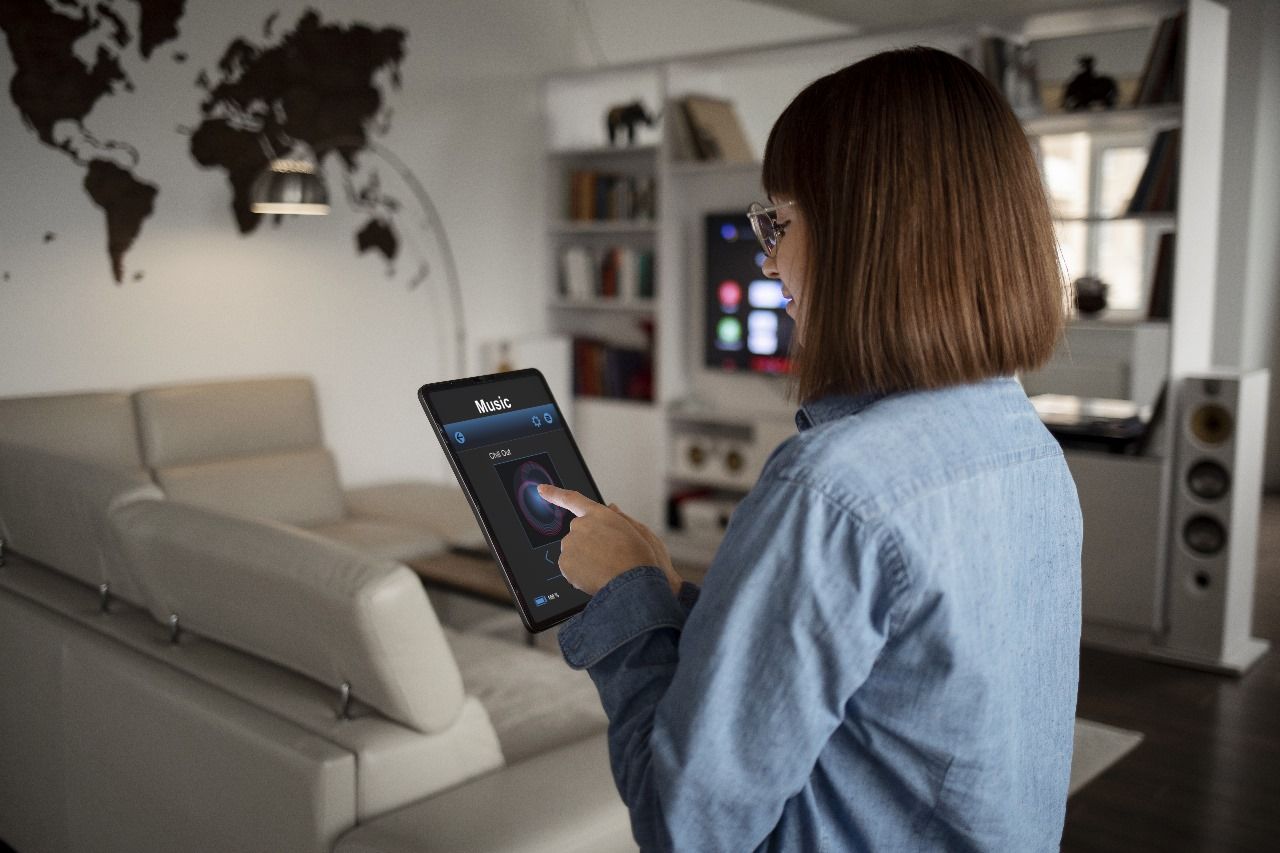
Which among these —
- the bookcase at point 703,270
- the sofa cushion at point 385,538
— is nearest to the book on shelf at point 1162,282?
the bookcase at point 703,270

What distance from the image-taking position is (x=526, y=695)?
2.60 meters

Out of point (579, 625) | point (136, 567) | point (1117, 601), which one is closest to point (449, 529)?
point (136, 567)

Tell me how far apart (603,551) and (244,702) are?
3.80 ft

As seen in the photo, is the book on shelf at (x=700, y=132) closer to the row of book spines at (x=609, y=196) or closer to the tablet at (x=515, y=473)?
the row of book spines at (x=609, y=196)

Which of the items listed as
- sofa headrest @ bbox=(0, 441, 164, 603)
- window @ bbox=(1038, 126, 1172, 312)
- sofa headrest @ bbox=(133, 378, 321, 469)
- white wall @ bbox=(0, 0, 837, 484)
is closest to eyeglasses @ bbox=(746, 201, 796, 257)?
sofa headrest @ bbox=(0, 441, 164, 603)

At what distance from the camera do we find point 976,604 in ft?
2.67

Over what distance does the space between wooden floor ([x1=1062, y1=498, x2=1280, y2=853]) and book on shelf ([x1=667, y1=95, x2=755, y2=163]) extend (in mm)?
2622

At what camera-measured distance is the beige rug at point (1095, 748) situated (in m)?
3.09

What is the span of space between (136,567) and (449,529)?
2.06 meters

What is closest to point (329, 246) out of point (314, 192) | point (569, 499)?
point (314, 192)

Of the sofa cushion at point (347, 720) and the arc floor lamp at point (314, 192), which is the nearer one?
the sofa cushion at point (347, 720)

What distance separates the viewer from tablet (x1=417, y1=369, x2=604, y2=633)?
1086 millimetres

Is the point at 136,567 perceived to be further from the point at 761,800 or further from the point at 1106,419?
the point at 1106,419

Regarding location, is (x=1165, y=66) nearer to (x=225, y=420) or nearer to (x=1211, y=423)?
(x=1211, y=423)
